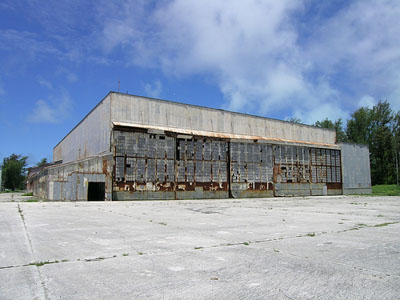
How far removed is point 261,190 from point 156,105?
40.5ft

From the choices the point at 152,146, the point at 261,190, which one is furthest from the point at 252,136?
the point at 152,146

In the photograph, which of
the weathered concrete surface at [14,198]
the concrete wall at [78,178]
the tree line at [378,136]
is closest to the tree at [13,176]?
the weathered concrete surface at [14,198]

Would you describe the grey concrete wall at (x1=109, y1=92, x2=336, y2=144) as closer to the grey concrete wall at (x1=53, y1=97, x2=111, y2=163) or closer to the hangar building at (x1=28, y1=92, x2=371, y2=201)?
the hangar building at (x1=28, y1=92, x2=371, y2=201)

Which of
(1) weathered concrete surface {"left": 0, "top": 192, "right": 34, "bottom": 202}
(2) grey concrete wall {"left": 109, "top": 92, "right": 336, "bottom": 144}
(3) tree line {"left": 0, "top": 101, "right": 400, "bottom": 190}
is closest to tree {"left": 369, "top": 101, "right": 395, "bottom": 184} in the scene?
(3) tree line {"left": 0, "top": 101, "right": 400, "bottom": 190}

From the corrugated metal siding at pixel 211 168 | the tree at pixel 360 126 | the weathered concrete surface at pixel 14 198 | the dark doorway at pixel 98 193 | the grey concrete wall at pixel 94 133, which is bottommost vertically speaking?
the weathered concrete surface at pixel 14 198

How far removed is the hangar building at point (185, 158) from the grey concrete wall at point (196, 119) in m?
0.08

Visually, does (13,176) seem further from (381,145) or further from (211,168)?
(381,145)

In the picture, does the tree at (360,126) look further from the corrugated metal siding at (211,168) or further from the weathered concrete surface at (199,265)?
the weathered concrete surface at (199,265)

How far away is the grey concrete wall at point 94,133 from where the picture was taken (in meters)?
23.3

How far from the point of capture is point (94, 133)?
2667 cm

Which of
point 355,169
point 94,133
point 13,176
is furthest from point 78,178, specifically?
point 13,176

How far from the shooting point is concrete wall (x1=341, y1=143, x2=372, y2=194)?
116 feet

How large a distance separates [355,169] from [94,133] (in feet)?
97.4

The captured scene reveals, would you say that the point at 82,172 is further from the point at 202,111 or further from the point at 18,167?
the point at 18,167
